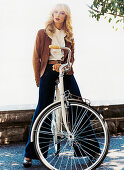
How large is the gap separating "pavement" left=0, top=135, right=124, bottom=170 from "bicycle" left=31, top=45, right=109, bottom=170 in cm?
22

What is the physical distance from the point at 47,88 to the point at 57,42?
0.53m

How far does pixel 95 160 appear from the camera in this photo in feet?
9.60

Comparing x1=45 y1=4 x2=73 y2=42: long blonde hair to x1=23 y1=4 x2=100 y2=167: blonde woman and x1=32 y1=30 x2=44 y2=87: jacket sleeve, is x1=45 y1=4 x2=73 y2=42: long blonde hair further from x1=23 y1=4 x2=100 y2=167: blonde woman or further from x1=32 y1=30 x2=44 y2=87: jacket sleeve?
x1=32 y1=30 x2=44 y2=87: jacket sleeve

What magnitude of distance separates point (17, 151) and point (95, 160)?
1372 mm

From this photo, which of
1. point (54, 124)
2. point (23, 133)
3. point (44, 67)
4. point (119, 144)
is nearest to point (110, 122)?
point (119, 144)

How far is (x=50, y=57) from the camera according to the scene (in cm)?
309

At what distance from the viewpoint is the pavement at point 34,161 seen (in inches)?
124

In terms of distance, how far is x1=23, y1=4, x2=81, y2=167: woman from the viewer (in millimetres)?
3064

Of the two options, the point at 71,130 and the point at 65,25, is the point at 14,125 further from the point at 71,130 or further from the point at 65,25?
the point at 65,25

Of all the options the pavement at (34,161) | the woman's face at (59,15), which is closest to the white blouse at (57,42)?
the woman's face at (59,15)

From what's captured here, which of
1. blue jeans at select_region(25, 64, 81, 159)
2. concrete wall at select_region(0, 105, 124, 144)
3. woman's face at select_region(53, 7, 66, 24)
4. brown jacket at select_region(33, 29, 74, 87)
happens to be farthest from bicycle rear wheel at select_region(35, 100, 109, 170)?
concrete wall at select_region(0, 105, 124, 144)

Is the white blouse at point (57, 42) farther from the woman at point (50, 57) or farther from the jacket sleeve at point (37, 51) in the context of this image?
the jacket sleeve at point (37, 51)

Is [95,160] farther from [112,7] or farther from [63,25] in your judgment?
[112,7]

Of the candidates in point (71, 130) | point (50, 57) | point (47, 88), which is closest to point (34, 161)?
point (71, 130)
